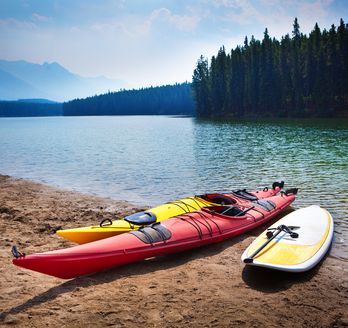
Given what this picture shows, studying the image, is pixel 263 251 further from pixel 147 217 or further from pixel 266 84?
pixel 266 84

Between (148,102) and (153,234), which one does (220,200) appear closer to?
(153,234)

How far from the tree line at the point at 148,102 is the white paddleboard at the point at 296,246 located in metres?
131

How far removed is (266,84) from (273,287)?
6820 centimetres

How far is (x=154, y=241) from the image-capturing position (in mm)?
6844

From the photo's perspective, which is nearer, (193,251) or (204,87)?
(193,251)

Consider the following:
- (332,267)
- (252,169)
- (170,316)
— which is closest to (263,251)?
(332,267)

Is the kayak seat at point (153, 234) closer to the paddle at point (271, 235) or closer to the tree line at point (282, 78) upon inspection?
the paddle at point (271, 235)

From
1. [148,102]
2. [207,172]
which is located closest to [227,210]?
[207,172]

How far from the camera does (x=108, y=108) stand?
189250 mm

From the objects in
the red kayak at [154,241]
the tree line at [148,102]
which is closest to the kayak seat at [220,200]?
the red kayak at [154,241]

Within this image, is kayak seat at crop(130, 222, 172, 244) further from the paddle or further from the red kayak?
the paddle

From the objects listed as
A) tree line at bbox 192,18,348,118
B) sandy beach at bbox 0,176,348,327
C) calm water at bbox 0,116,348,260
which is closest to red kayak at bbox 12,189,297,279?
sandy beach at bbox 0,176,348,327

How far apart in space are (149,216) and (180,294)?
305 cm

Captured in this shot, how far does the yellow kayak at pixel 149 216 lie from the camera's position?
7.34 meters
